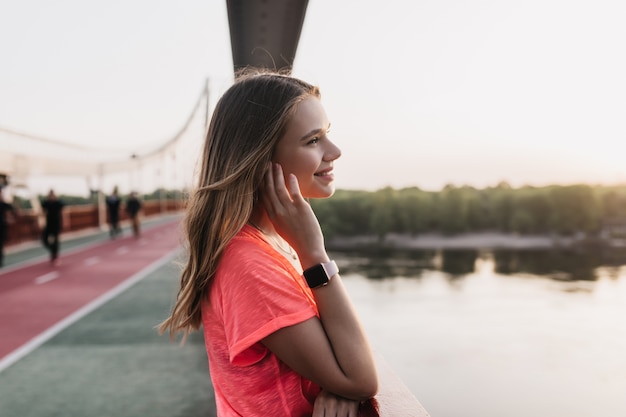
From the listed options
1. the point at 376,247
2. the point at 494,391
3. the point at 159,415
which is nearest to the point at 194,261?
the point at 159,415

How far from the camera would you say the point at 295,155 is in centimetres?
106

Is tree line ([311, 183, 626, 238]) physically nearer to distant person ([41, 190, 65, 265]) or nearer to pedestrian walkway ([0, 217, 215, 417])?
distant person ([41, 190, 65, 265])

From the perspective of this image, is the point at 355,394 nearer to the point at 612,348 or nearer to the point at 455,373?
the point at 455,373

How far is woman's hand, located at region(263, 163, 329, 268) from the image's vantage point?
100 cm

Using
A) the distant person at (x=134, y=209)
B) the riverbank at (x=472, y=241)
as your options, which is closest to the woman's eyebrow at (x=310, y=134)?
the distant person at (x=134, y=209)

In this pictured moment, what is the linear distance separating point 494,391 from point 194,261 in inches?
1187

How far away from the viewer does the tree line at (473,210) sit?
1924 inches

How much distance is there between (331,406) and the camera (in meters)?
0.94

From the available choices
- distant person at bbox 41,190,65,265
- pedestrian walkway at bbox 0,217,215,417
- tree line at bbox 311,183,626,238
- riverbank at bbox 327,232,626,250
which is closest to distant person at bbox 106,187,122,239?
distant person at bbox 41,190,65,265

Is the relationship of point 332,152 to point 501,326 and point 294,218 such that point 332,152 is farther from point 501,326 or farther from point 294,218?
point 501,326

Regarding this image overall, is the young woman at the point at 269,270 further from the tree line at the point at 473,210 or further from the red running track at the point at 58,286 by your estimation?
the tree line at the point at 473,210

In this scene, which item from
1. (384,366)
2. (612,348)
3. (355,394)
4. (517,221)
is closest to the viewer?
(355,394)

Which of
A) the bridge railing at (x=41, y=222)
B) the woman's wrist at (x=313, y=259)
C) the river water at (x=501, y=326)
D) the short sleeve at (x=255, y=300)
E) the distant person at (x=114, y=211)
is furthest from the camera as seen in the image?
the river water at (x=501, y=326)

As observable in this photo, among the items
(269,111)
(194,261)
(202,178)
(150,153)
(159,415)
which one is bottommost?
(159,415)
